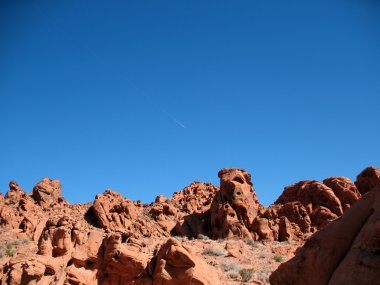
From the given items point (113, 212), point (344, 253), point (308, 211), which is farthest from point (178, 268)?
point (308, 211)

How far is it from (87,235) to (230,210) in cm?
2347

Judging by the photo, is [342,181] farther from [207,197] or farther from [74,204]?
[74,204]

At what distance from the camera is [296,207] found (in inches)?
1524

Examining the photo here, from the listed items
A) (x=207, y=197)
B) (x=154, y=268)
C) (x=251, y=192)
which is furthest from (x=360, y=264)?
(x=207, y=197)

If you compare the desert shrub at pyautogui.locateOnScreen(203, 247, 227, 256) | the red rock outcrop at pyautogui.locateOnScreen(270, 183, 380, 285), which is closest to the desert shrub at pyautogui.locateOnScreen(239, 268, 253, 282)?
the desert shrub at pyautogui.locateOnScreen(203, 247, 227, 256)

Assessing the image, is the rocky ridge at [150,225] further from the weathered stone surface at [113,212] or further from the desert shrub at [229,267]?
the desert shrub at [229,267]

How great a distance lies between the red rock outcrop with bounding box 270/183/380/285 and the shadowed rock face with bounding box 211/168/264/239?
2838 centimetres

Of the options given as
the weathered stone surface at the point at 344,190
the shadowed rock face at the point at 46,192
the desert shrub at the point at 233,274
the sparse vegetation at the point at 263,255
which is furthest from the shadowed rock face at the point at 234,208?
the shadowed rock face at the point at 46,192

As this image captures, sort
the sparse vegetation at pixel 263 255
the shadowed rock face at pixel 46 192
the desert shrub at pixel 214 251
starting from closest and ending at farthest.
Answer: the desert shrub at pixel 214 251
the sparse vegetation at pixel 263 255
the shadowed rock face at pixel 46 192

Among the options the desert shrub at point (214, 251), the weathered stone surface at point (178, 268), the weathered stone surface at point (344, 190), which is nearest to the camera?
the weathered stone surface at point (178, 268)

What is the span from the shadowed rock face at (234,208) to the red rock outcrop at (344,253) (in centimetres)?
2838

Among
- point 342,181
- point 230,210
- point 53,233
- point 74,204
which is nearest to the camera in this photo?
point 53,233

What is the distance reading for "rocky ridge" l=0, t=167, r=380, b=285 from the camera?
44.4 ft

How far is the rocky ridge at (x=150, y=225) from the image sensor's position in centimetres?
1354
